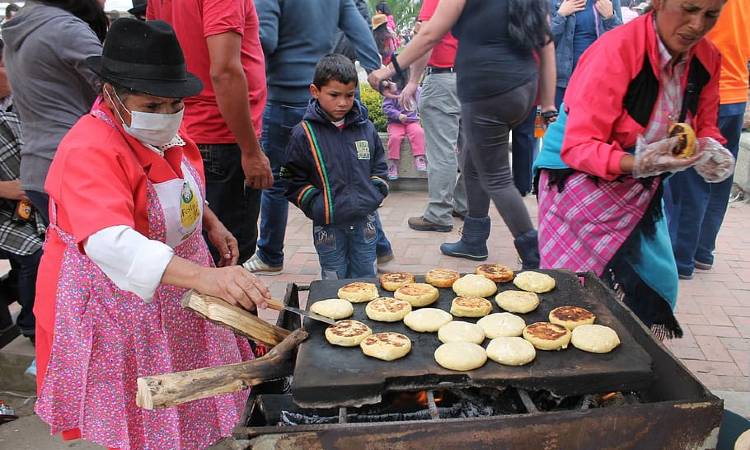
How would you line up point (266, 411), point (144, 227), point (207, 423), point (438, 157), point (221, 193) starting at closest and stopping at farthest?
point (266, 411) → point (144, 227) → point (207, 423) → point (221, 193) → point (438, 157)

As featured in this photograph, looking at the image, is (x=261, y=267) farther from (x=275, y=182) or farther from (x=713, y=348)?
(x=713, y=348)

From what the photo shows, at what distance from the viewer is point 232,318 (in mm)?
1700

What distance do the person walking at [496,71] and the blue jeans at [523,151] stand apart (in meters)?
1.31

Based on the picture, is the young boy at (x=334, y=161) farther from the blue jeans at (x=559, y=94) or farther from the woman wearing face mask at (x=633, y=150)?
the blue jeans at (x=559, y=94)

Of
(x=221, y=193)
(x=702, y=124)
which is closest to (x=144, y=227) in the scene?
(x=221, y=193)

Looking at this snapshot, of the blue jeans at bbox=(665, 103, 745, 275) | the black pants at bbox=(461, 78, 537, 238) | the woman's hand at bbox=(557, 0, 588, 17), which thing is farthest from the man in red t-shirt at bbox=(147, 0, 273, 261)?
the woman's hand at bbox=(557, 0, 588, 17)

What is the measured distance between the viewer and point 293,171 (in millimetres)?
3387

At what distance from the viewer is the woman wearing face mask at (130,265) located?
5.45ft

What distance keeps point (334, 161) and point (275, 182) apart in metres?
1.27

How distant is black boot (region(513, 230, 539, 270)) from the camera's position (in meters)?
4.14

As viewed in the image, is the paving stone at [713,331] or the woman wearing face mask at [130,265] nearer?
the woman wearing face mask at [130,265]

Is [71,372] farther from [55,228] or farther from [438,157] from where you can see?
[438,157]

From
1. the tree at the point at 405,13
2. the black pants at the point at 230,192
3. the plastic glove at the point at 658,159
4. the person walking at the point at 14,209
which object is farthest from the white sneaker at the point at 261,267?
the tree at the point at 405,13

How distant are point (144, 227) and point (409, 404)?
1.03m
